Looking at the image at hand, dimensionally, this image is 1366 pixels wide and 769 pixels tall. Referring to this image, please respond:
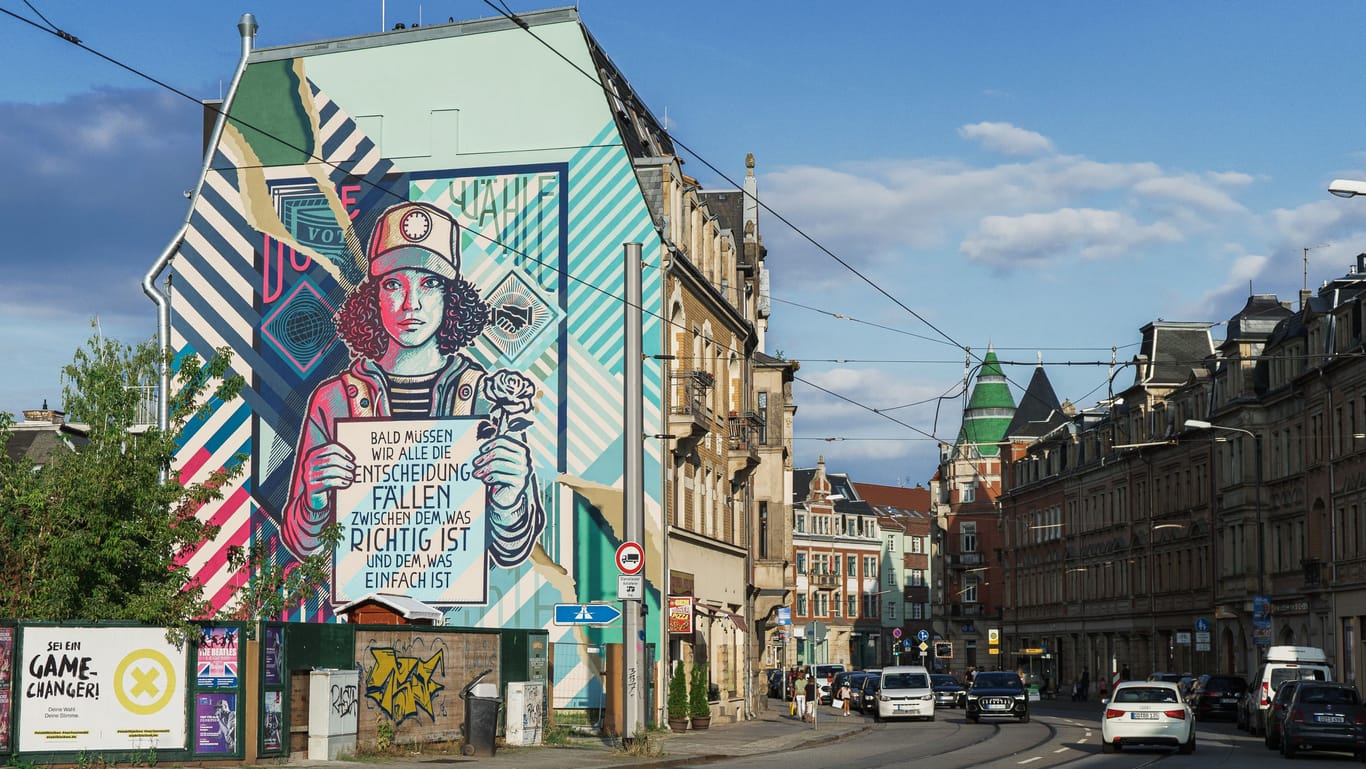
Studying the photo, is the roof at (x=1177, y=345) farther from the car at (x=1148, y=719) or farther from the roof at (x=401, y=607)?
the roof at (x=401, y=607)

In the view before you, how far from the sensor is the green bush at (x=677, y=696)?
4109cm

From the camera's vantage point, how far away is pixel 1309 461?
64375 mm

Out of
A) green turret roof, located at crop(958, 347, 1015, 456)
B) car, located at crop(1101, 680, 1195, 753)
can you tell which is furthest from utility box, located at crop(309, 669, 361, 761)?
green turret roof, located at crop(958, 347, 1015, 456)

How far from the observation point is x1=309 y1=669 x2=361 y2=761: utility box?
26078 millimetres

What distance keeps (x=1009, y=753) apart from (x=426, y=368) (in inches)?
656

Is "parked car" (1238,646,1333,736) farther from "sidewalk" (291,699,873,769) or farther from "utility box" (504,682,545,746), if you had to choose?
"utility box" (504,682,545,746)

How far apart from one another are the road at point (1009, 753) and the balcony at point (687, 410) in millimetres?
8359

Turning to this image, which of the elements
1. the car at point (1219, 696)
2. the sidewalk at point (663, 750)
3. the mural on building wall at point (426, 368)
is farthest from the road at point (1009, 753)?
the car at point (1219, 696)

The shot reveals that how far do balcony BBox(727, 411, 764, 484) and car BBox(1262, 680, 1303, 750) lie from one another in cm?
1910

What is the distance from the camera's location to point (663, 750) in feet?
102

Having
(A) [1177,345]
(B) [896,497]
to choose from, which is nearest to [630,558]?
(A) [1177,345]

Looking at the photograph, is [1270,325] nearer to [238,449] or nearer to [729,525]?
[729,525]

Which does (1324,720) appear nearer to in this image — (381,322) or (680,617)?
(680,617)

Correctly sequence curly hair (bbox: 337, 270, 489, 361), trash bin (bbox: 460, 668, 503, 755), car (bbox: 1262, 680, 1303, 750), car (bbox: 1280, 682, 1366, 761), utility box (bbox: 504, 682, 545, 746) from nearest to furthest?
trash bin (bbox: 460, 668, 503, 755) → utility box (bbox: 504, 682, 545, 746) → car (bbox: 1280, 682, 1366, 761) → car (bbox: 1262, 680, 1303, 750) → curly hair (bbox: 337, 270, 489, 361)
